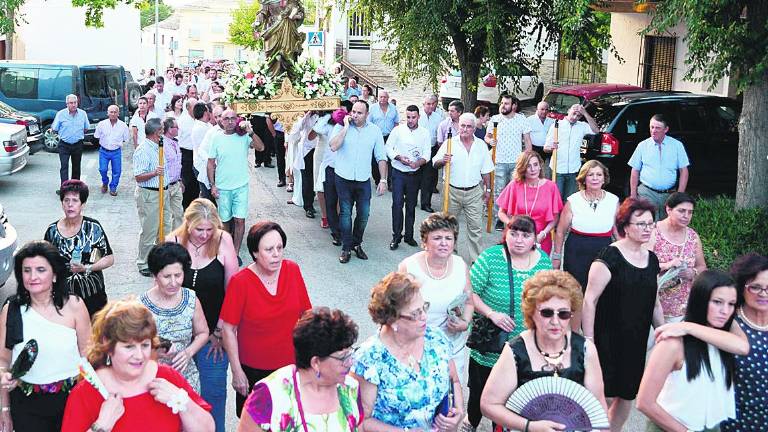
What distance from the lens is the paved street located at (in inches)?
419

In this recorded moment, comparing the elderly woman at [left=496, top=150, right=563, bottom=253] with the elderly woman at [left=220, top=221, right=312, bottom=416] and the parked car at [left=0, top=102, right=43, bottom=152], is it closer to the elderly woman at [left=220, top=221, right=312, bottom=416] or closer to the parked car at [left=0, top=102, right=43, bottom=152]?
the elderly woman at [left=220, top=221, right=312, bottom=416]

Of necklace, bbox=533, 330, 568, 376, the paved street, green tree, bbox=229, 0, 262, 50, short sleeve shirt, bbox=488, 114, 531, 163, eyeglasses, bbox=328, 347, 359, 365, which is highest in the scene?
green tree, bbox=229, 0, 262, 50

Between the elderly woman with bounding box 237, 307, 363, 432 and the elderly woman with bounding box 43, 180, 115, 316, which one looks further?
the elderly woman with bounding box 43, 180, 115, 316

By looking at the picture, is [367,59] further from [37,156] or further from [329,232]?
[329,232]

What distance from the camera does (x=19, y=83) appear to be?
23500mm

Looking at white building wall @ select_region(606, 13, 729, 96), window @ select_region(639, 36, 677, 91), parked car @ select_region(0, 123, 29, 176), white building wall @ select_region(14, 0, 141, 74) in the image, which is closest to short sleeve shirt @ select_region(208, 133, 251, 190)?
parked car @ select_region(0, 123, 29, 176)

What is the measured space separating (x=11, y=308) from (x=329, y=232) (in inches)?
339

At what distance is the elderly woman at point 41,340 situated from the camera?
524 cm

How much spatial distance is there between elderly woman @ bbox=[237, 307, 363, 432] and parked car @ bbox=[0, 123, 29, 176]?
1409cm

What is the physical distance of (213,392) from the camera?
6.22 m

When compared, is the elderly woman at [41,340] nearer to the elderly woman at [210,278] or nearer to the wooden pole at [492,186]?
the elderly woman at [210,278]

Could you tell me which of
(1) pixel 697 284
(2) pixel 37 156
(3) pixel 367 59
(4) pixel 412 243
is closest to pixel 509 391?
(1) pixel 697 284

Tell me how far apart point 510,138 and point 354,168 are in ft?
10.1

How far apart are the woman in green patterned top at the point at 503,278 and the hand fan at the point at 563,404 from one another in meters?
1.65
